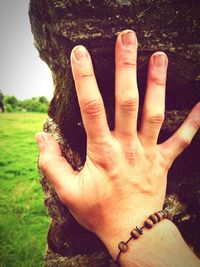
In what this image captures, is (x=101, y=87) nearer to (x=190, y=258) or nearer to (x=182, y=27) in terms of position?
(x=182, y=27)

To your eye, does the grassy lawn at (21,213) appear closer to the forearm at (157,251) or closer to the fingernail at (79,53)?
the forearm at (157,251)

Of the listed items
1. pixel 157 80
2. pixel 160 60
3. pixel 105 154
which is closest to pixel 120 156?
pixel 105 154

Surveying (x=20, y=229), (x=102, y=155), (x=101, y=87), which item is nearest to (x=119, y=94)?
(x=101, y=87)

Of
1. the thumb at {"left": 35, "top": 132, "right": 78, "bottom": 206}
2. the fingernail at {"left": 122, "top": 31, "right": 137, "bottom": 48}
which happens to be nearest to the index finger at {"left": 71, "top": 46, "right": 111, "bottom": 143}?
the fingernail at {"left": 122, "top": 31, "right": 137, "bottom": 48}

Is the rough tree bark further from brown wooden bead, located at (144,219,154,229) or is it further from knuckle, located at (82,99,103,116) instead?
brown wooden bead, located at (144,219,154,229)

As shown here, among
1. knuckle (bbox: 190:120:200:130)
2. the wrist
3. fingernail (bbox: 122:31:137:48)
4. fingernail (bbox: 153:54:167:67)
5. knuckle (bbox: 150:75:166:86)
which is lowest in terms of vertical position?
the wrist

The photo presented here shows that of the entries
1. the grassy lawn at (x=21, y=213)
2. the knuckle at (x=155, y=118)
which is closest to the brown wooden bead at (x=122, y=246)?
the knuckle at (x=155, y=118)
